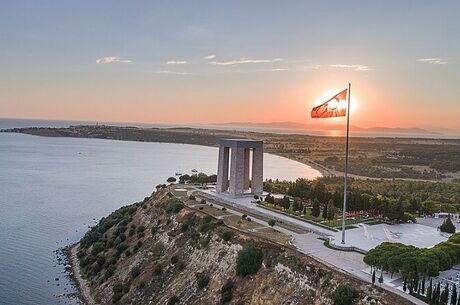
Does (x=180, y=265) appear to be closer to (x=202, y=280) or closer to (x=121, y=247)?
(x=202, y=280)

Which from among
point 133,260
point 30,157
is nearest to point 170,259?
point 133,260

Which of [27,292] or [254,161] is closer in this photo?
[27,292]

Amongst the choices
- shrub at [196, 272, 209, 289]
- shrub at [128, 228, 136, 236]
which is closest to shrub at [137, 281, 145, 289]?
shrub at [196, 272, 209, 289]

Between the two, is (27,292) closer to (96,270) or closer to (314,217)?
(96,270)

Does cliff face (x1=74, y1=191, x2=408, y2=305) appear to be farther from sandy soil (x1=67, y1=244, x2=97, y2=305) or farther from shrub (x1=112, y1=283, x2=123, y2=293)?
sandy soil (x1=67, y1=244, x2=97, y2=305)

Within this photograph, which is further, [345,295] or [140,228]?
[140,228]

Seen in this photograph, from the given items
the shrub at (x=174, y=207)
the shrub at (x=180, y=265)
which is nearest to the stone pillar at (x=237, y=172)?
the shrub at (x=174, y=207)

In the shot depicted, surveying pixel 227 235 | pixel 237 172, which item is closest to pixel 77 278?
pixel 227 235
